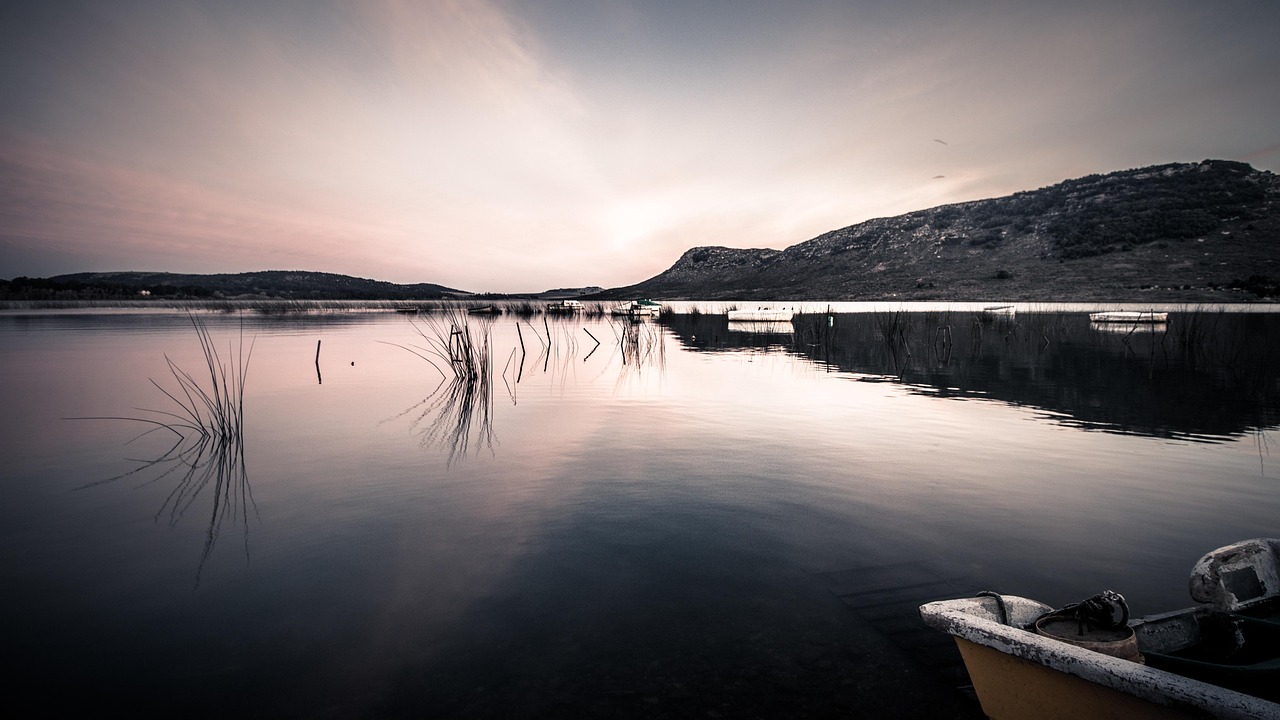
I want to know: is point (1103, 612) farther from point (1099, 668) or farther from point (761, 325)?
point (761, 325)

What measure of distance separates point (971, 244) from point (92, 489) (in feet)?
444

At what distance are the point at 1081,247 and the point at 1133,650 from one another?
115m

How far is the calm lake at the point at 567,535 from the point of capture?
10.8 feet

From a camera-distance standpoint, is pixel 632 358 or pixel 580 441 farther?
pixel 632 358

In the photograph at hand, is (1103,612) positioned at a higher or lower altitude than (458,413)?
higher

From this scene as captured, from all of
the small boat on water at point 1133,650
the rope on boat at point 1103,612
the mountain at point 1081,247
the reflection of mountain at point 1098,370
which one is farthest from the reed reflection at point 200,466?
the mountain at point 1081,247

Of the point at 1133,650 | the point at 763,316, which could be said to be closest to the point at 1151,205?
the point at 763,316

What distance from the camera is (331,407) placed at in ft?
38.6

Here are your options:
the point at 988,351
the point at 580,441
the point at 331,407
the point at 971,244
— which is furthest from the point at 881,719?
the point at 971,244

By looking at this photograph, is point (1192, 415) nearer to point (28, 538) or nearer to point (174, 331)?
point (28, 538)

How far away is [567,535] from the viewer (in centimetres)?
538

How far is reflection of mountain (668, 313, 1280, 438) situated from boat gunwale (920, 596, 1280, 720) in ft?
32.0

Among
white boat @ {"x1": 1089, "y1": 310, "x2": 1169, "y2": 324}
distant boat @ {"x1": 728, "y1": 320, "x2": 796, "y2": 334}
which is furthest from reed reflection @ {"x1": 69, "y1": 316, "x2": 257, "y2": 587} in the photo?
white boat @ {"x1": 1089, "y1": 310, "x2": 1169, "y2": 324}

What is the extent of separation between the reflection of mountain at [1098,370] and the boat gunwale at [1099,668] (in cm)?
976
